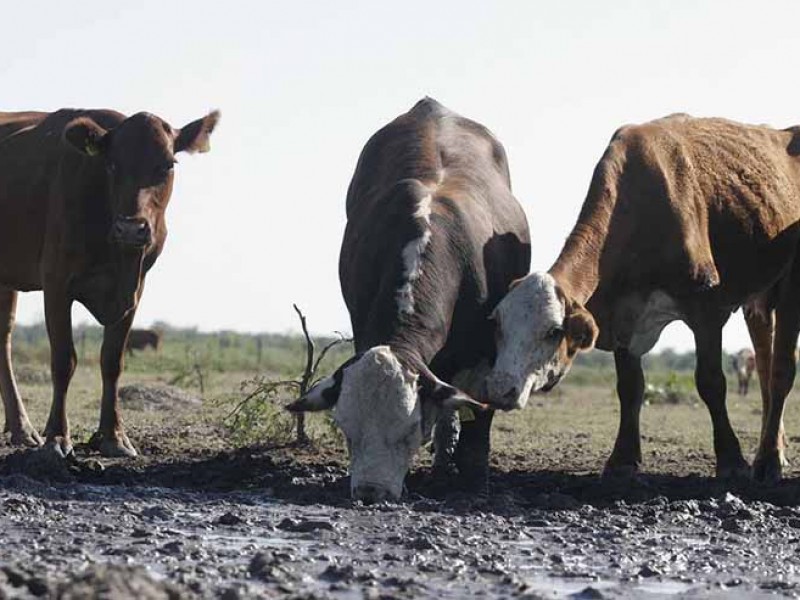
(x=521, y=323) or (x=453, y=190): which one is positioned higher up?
(x=453, y=190)

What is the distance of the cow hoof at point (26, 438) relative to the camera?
47.2 ft

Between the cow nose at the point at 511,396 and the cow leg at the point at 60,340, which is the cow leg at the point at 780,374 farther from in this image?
the cow leg at the point at 60,340

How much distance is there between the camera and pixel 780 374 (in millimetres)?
13922

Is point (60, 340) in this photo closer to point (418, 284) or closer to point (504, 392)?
point (418, 284)

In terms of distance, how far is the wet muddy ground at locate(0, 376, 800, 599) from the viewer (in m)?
7.89

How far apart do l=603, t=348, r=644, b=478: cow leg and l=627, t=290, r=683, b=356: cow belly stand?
0.35 meters

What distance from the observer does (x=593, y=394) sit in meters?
28.3

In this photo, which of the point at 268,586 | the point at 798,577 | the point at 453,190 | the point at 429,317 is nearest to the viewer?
the point at 268,586

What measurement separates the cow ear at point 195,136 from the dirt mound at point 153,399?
5.17 meters

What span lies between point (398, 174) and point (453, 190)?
0.77 meters

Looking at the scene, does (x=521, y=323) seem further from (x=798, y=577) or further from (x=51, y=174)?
(x=51, y=174)

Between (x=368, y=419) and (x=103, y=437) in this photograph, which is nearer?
(x=368, y=419)

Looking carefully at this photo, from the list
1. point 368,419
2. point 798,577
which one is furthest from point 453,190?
point 798,577

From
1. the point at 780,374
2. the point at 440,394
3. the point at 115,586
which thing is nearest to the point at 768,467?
the point at 780,374
